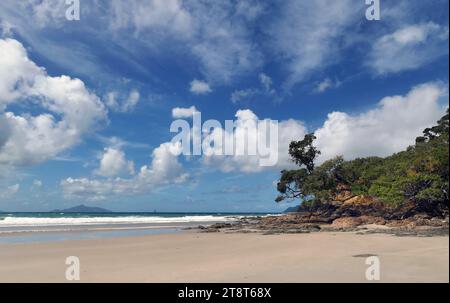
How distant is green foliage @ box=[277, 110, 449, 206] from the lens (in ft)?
81.6

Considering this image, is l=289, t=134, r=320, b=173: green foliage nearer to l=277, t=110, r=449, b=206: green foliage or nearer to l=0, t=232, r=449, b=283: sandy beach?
l=277, t=110, r=449, b=206: green foliage

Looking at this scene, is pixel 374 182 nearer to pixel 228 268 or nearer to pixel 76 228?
pixel 228 268

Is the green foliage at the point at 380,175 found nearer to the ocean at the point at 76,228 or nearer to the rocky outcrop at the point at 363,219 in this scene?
the rocky outcrop at the point at 363,219

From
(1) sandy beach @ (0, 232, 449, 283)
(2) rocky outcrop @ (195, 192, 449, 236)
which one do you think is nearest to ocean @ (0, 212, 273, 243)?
(2) rocky outcrop @ (195, 192, 449, 236)

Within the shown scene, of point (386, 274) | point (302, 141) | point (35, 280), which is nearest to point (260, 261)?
point (386, 274)

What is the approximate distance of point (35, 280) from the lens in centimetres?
1135

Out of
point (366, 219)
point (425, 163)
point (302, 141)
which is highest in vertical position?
point (302, 141)

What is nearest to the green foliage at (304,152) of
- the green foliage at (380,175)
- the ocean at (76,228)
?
the green foliage at (380,175)

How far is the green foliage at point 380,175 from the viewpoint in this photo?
24.9 meters

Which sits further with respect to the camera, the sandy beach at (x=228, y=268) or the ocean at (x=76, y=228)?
the ocean at (x=76, y=228)

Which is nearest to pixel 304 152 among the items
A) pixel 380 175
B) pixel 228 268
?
pixel 380 175
